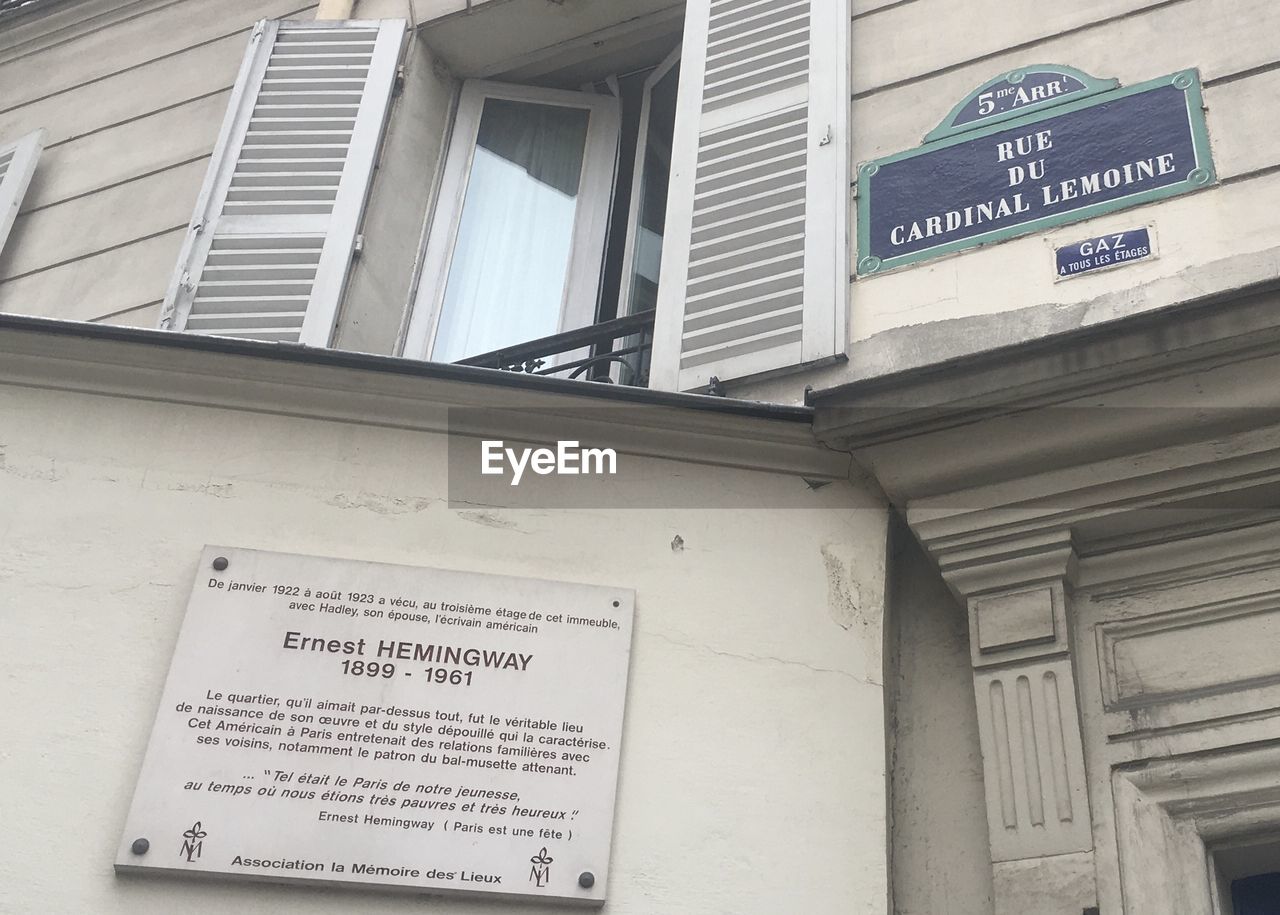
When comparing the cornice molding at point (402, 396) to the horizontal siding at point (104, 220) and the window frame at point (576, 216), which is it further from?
the horizontal siding at point (104, 220)

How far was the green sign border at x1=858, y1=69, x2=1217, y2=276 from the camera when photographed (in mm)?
4332

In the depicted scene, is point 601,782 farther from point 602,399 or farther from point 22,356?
point 22,356

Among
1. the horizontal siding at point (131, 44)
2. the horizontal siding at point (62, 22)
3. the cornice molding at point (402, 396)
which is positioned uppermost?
the horizontal siding at point (62, 22)

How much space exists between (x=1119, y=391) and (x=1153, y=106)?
3.61 feet

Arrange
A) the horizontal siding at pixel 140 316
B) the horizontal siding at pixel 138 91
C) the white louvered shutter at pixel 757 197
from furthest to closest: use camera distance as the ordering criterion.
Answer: the horizontal siding at pixel 138 91
the horizontal siding at pixel 140 316
the white louvered shutter at pixel 757 197

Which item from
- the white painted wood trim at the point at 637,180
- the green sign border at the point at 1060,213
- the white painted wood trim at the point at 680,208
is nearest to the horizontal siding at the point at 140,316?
the white painted wood trim at the point at 637,180

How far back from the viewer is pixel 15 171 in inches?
255

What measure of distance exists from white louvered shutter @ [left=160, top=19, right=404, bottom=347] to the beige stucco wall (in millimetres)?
853

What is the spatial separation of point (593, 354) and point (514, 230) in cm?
82

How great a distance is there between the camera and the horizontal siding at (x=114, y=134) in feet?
19.5

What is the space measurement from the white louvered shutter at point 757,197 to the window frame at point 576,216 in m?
0.75

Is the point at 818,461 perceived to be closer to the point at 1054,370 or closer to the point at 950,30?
the point at 1054,370

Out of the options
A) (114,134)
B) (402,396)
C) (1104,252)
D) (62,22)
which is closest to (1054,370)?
(1104,252)

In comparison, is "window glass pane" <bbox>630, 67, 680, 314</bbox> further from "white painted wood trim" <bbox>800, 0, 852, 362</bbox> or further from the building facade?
"white painted wood trim" <bbox>800, 0, 852, 362</bbox>
